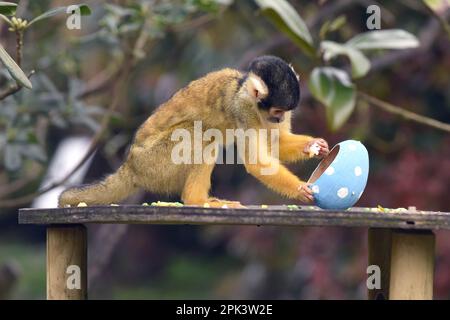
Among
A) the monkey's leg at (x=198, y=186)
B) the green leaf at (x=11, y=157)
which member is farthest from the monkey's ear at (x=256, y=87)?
the green leaf at (x=11, y=157)

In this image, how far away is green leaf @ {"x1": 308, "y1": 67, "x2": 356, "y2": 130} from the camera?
399 centimetres

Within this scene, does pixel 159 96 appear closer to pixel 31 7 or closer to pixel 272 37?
pixel 272 37

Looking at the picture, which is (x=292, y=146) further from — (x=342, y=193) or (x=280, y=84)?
(x=342, y=193)

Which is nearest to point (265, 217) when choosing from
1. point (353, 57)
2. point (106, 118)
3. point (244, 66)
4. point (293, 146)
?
point (293, 146)

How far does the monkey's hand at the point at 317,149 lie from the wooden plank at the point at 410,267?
2.63 feet

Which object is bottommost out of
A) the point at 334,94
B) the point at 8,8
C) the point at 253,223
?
the point at 253,223

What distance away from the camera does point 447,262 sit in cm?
695

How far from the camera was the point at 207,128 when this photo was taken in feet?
13.4

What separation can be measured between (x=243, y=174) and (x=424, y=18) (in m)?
3.55

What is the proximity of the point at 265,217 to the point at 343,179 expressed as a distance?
0.49 metres

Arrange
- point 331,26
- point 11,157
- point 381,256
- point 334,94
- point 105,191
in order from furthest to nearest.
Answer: point 11,157 < point 331,26 < point 334,94 < point 105,191 < point 381,256

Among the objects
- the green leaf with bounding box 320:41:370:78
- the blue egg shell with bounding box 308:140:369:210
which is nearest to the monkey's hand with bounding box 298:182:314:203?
the blue egg shell with bounding box 308:140:369:210

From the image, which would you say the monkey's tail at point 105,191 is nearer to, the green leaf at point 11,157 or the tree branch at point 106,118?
the tree branch at point 106,118

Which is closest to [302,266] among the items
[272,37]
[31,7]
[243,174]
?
[243,174]
